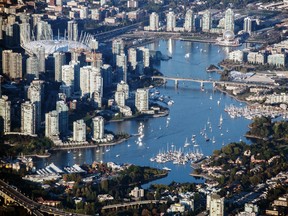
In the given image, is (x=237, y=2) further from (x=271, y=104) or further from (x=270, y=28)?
(x=271, y=104)

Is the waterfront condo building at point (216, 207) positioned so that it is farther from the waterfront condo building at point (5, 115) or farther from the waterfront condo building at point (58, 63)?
the waterfront condo building at point (58, 63)

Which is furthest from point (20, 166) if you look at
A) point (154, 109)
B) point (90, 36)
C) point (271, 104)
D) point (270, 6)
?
point (270, 6)

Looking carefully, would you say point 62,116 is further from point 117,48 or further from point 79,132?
point 117,48

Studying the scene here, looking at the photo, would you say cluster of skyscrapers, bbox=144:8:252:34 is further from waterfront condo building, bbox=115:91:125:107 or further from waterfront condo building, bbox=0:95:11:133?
waterfront condo building, bbox=0:95:11:133

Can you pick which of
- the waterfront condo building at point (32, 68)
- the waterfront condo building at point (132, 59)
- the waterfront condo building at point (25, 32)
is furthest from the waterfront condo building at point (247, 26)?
the waterfront condo building at point (32, 68)

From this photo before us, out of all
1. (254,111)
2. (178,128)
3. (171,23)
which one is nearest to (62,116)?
(178,128)
